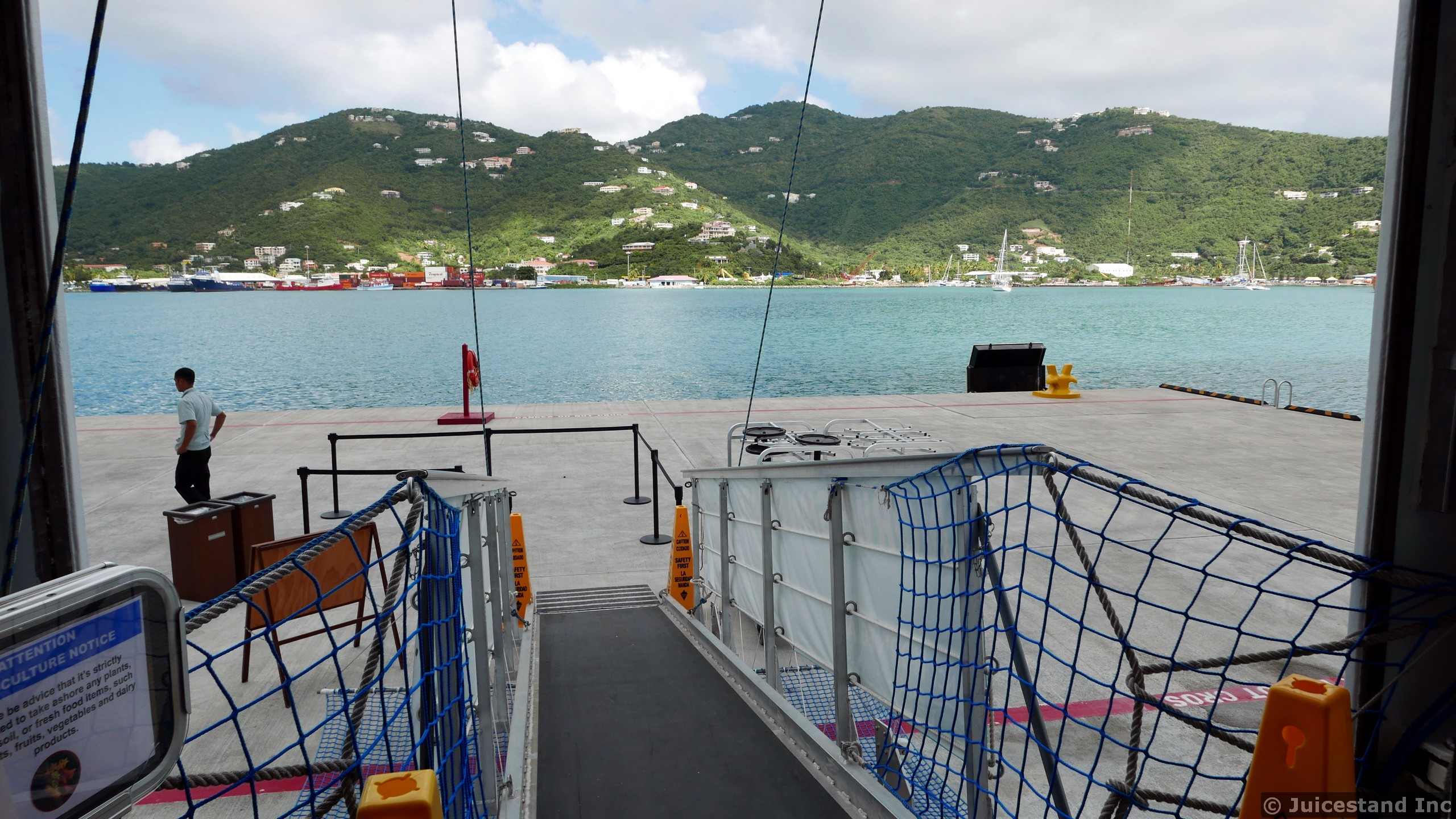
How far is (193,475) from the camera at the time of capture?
26.5 feet

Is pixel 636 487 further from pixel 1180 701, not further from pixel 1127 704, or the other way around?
pixel 1180 701

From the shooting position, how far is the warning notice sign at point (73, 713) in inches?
31.9

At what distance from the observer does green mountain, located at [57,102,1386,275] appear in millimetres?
104875

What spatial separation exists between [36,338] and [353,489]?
9.45 meters

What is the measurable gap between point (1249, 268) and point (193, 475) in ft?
561

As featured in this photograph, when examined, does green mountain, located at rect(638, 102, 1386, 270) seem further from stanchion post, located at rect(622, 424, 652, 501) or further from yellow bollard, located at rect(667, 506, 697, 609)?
yellow bollard, located at rect(667, 506, 697, 609)

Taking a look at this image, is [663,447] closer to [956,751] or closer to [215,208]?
[956,751]

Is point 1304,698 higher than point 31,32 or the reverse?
the reverse

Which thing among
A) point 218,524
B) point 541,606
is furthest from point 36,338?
point 218,524

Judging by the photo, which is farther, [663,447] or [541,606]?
[663,447]

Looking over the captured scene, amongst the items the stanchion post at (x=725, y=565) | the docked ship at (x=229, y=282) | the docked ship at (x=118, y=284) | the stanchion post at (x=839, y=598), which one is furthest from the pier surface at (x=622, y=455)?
the docked ship at (x=118, y=284)

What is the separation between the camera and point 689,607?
22.4ft

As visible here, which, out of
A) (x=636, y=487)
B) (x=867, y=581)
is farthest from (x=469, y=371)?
Answer: (x=867, y=581)

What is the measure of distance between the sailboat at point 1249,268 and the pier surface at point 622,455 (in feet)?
440
